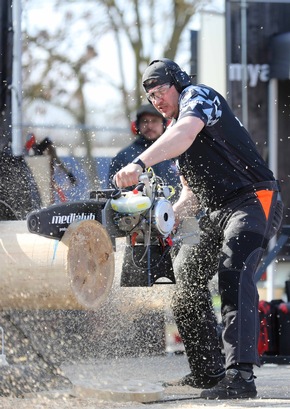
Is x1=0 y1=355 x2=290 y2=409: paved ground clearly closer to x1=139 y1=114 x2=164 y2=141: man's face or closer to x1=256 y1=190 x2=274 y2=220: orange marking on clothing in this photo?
x1=256 y1=190 x2=274 y2=220: orange marking on clothing

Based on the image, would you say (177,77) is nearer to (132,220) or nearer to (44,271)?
(132,220)

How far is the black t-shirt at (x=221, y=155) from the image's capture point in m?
5.99

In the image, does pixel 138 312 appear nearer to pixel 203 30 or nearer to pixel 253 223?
pixel 253 223

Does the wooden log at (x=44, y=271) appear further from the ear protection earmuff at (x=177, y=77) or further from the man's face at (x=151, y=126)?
the man's face at (x=151, y=126)

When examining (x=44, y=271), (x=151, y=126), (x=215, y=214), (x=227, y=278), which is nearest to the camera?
(x=44, y=271)

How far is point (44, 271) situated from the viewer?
574cm

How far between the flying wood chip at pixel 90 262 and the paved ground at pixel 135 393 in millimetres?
476

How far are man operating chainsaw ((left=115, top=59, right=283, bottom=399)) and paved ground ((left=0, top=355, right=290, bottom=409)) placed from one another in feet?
0.54

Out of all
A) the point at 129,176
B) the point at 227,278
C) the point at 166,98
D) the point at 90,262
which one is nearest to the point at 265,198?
the point at 227,278

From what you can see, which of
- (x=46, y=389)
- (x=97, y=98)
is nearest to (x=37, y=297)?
(x=46, y=389)

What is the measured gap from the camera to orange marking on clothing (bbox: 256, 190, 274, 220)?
6051 mm

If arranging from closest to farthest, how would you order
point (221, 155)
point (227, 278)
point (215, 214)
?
point (227, 278), point (221, 155), point (215, 214)

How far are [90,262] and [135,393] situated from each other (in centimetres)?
70

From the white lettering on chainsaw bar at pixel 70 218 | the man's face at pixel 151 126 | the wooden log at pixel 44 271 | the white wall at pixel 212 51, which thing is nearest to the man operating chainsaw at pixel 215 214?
the white lettering on chainsaw bar at pixel 70 218
